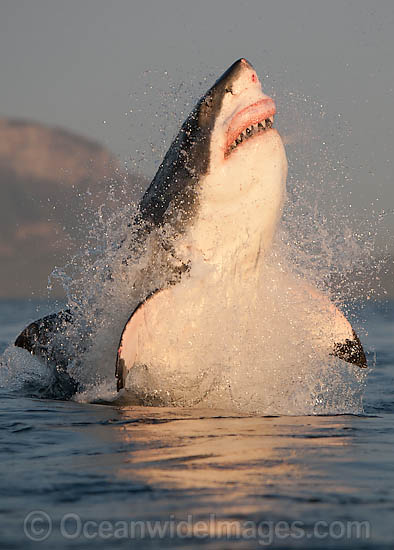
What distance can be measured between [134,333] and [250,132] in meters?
2.80

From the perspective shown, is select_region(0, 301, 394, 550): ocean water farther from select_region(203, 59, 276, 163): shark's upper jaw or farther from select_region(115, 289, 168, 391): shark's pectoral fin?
select_region(203, 59, 276, 163): shark's upper jaw

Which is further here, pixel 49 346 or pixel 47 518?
pixel 49 346

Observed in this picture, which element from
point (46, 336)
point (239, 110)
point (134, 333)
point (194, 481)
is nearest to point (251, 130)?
point (239, 110)

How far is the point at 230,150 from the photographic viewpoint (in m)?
9.50

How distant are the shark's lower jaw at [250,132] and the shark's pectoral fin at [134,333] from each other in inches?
79.6

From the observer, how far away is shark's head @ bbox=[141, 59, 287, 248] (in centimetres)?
932

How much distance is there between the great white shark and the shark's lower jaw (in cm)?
1

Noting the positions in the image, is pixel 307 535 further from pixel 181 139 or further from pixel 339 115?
pixel 339 115

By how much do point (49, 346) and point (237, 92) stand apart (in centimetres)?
490

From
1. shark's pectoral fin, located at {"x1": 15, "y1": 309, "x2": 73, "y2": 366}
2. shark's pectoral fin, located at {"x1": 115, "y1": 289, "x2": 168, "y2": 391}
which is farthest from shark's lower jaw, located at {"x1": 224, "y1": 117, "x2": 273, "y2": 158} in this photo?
shark's pectoral fin, located at {"x1": 15, "y1": 309, "x2": 73, "y2": 366}

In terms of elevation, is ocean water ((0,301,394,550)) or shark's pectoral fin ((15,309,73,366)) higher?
shark's pectoral fin ((15,309,73,366))

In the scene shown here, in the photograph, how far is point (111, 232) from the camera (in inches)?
443

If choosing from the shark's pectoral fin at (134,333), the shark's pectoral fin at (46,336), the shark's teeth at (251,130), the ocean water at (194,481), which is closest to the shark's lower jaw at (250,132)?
the shark's teeth at (251,130)

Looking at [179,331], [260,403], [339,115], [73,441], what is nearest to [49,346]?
[179,331]
